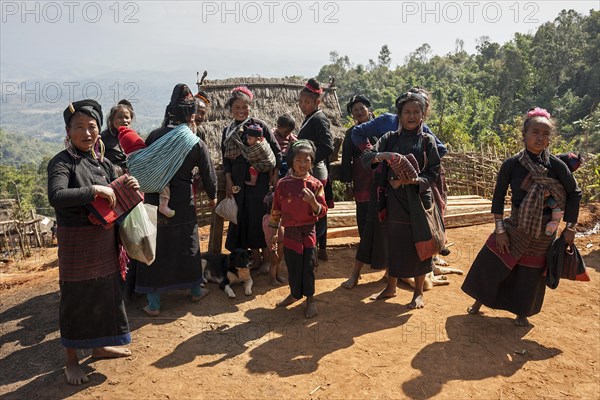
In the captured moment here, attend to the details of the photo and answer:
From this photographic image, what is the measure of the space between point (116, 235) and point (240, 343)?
138cm

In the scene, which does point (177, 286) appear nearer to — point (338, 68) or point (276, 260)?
point (276, 260)

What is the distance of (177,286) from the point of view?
4.38 meters

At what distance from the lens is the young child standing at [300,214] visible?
160 inches

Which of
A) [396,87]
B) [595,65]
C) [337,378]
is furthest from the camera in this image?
[396,87]

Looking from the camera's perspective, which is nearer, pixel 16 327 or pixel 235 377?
pixel 235 377

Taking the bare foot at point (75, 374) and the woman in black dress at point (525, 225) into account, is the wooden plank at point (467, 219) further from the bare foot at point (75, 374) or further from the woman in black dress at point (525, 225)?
the bare foot at point (75, 374)

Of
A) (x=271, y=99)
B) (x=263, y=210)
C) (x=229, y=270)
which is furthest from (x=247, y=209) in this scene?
(x=271, y=99)

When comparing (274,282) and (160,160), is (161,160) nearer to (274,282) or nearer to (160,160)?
(160,160)

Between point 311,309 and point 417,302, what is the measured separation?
1062 mm

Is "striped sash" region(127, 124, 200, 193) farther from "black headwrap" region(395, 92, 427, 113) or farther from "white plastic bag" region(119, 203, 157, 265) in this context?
"black headwrap" region(395, 92, 427, 113)

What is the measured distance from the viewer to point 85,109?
3082 mm

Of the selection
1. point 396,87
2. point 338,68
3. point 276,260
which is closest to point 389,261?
point 276,260

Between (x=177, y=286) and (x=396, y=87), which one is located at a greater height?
(x=396, y=87)

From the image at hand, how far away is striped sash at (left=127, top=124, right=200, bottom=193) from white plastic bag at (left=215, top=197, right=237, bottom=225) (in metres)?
0.84
